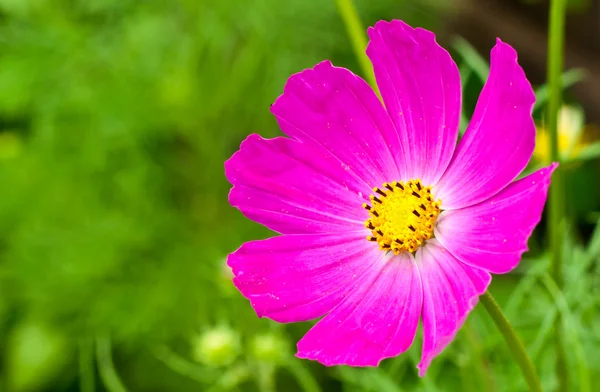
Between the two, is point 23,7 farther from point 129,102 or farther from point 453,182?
point 453,182

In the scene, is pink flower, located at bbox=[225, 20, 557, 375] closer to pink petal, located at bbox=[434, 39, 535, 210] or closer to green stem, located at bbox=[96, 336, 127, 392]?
pink petal, located at bbox=[434, 39, 535, 210]

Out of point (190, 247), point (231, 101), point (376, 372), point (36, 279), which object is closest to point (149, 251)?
point (190, 247)

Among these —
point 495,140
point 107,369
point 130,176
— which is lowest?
point 495,140

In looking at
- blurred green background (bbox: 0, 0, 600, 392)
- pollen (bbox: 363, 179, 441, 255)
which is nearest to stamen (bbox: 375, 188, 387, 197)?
pollen (bbox: 363, 179, 441, 255)

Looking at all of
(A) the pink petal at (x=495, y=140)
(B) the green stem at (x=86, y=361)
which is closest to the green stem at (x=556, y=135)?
(A) the pink petal at (x=495, y=140)

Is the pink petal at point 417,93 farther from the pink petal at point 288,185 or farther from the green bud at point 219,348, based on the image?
the green bud at point 219,348

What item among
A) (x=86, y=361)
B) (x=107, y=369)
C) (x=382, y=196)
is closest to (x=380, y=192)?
(x=382, y=196)

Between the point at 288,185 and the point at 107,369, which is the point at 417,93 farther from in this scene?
the point at 107,369
